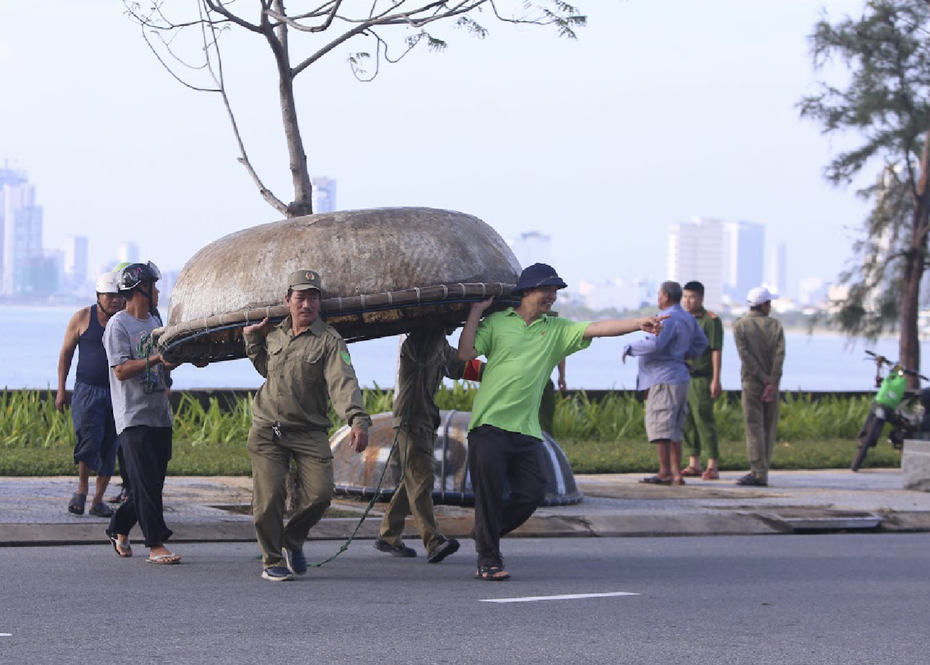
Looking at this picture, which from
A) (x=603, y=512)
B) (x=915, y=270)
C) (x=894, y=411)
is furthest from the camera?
(x=915, y=270)

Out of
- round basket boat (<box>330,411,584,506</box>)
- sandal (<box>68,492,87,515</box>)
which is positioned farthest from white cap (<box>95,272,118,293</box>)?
round basket boat (<box>330,411,584,506</box>)

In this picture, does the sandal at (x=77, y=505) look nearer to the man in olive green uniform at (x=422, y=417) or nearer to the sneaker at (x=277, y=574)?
the man in olive green uniform at (x=422, y=417)

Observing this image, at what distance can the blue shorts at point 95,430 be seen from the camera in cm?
1112

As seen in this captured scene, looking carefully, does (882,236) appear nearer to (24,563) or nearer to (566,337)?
(566,337)

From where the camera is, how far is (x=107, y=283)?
10.9 metres

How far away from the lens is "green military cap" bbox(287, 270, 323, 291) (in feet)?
28.5

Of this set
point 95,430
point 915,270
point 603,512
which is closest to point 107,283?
point 95,430

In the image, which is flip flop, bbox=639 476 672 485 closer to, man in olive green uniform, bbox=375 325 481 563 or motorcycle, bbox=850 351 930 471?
motorcycle, bbox=850 351 930 471

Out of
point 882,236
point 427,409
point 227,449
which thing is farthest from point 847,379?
point 427,409

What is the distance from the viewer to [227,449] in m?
16.9

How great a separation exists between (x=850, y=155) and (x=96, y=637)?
18.3 metres

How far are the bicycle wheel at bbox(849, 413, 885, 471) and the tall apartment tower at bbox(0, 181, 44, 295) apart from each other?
5780 inches

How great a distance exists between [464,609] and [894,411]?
10885 mm

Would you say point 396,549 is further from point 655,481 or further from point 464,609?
point 655,481
